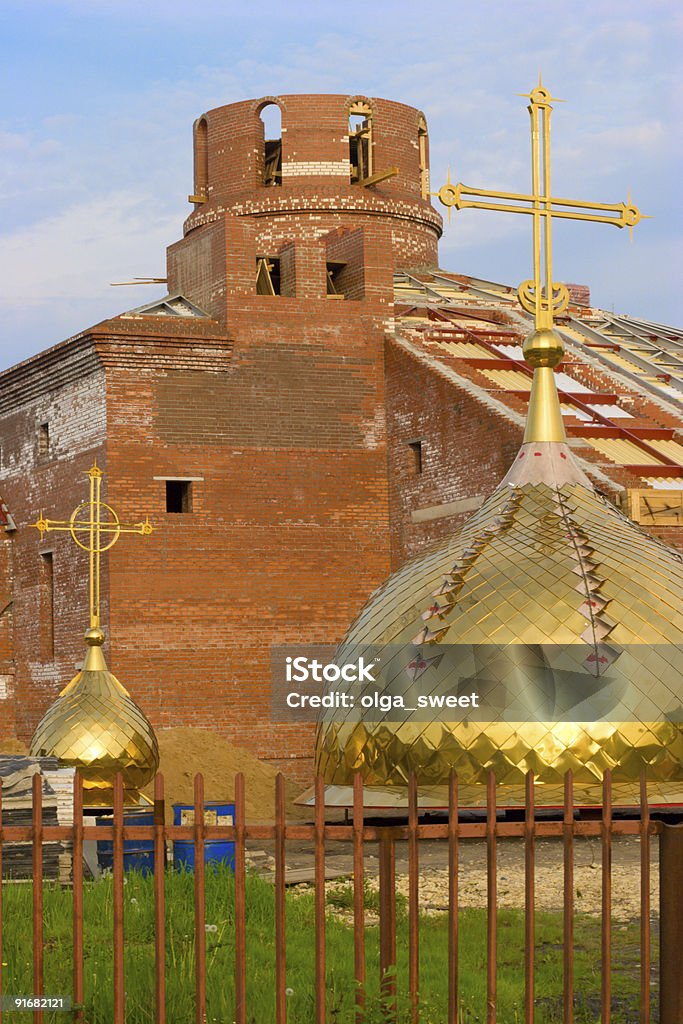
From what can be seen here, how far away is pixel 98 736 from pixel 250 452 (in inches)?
402

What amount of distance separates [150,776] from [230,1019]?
24.9 ft

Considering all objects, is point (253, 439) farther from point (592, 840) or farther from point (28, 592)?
point (592, 840)

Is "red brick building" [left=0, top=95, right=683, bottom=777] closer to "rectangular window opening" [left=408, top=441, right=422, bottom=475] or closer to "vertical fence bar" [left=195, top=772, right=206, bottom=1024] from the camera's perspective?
"rectangular window opening" [left=408, top=441, right=422, bottom=475]

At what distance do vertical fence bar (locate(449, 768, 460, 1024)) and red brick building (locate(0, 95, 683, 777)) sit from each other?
14.8m

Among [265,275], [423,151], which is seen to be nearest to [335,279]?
[265,275]

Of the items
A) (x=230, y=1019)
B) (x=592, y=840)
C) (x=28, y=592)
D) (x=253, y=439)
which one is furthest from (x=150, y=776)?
(x=28, y=592)

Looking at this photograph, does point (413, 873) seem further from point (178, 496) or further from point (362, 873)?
point (178, 496)

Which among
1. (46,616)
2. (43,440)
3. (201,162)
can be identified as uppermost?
(201,162)

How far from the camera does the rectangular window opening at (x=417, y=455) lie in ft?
76.4

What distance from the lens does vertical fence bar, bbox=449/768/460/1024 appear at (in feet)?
18.4

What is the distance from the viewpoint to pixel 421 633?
360 inches

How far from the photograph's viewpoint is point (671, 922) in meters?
5.94

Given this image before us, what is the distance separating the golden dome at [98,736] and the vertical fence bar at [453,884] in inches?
304

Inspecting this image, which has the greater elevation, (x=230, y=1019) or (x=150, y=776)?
(x=150, y=776)
